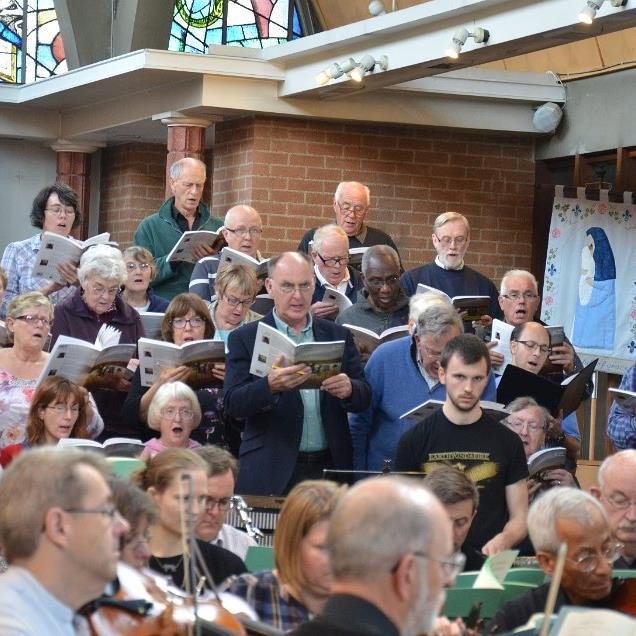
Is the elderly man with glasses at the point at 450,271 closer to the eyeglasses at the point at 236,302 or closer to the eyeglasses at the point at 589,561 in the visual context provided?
the eyeglasses at the point at 236,302

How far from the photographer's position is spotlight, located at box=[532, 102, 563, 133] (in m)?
11.3

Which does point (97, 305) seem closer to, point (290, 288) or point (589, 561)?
point (290, 288)

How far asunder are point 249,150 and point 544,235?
2492 millimetres

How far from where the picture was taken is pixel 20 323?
6.47 m

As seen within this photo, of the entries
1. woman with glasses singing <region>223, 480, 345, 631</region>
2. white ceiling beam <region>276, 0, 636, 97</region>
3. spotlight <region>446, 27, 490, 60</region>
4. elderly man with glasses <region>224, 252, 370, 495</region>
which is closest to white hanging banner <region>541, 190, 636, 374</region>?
white ceiling beam <region>276, 0, 636, 97</region>

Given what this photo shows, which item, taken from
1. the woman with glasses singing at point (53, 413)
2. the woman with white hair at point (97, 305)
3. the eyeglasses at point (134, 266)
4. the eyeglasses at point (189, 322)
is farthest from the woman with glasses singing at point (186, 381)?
the eyeglasses at point (134, 266)

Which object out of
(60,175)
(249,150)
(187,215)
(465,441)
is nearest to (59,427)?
(465,441)

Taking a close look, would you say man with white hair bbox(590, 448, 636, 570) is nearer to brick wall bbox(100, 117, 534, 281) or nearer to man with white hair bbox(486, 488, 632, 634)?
man with white hair bbox(486, 488, 632, 634)

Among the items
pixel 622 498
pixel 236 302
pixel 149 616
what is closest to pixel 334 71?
pixel 236 302

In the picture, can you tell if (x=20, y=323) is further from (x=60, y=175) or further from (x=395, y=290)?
(x=60, y=175)

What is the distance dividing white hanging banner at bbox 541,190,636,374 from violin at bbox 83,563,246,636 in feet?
25.6

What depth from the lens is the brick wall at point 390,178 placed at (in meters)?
11.1

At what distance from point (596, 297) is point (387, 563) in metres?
8.63

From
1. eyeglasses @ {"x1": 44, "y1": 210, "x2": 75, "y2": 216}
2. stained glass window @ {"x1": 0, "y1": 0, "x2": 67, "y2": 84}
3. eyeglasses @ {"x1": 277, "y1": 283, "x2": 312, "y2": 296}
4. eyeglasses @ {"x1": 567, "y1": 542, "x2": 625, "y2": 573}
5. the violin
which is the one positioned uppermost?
stained glass window @ {"x1": 0, "y1": 0, "x2": 67, "y2": 84}
